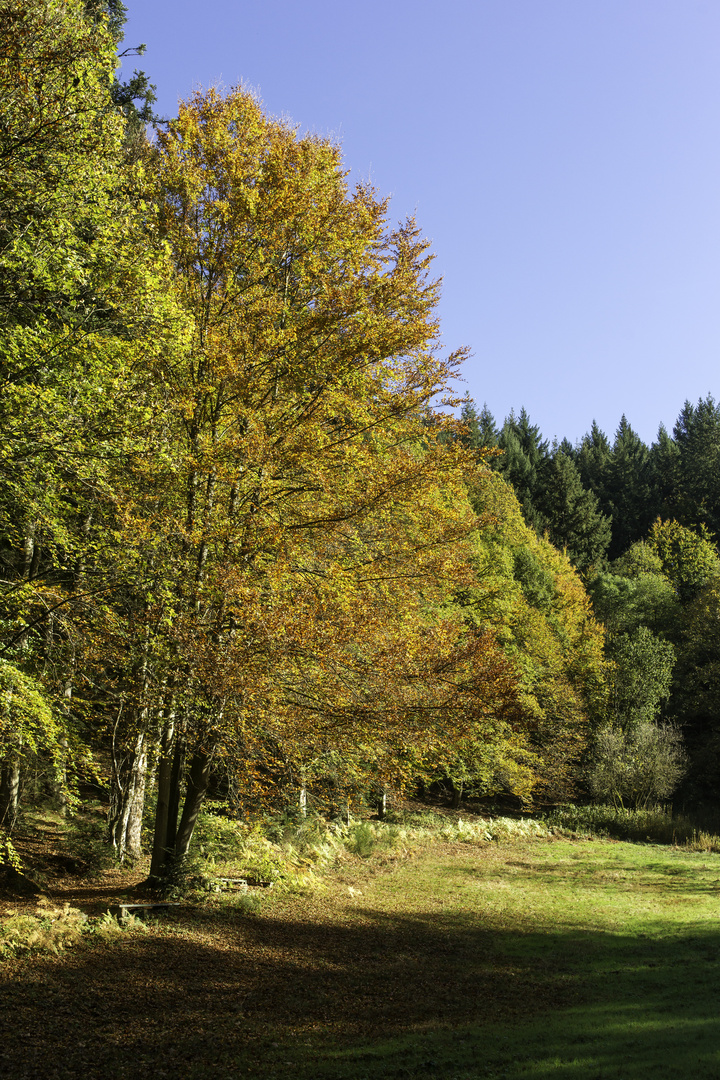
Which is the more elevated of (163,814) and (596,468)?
(596,468)

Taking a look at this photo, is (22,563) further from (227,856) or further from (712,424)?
(712,424)

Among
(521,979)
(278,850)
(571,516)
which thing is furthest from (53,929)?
(571,516)

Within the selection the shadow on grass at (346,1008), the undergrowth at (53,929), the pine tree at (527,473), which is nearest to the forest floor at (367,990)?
the shadow on grass at (346,1008)

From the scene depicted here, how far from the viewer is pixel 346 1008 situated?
24.7ft

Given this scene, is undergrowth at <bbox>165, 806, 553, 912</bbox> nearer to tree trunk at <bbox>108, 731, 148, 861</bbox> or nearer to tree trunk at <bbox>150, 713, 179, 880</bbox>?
tree trunk at <bbox>150, 713, 179, 880</bbox>

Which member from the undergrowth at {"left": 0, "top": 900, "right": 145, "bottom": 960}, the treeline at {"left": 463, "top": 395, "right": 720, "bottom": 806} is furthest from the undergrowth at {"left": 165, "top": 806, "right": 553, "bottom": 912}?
the treeline at {"left": 463, "top": 395, "right": 720, "bottom": 806}

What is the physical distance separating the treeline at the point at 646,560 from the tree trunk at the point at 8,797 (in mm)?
8760

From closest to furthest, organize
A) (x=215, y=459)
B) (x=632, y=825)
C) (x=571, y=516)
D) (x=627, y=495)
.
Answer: (x=215, y=459), (x=632, y=825), (x=571, y=516), (x=627, y=495)

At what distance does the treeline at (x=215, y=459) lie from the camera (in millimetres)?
8039

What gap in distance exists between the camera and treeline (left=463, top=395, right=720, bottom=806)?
114 feet

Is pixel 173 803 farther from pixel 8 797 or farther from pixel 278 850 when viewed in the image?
pixel 278 850

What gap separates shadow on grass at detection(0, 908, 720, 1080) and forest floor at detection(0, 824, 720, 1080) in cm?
2

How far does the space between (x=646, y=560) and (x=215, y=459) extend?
48222mm

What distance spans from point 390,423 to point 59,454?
4286 millimetres
